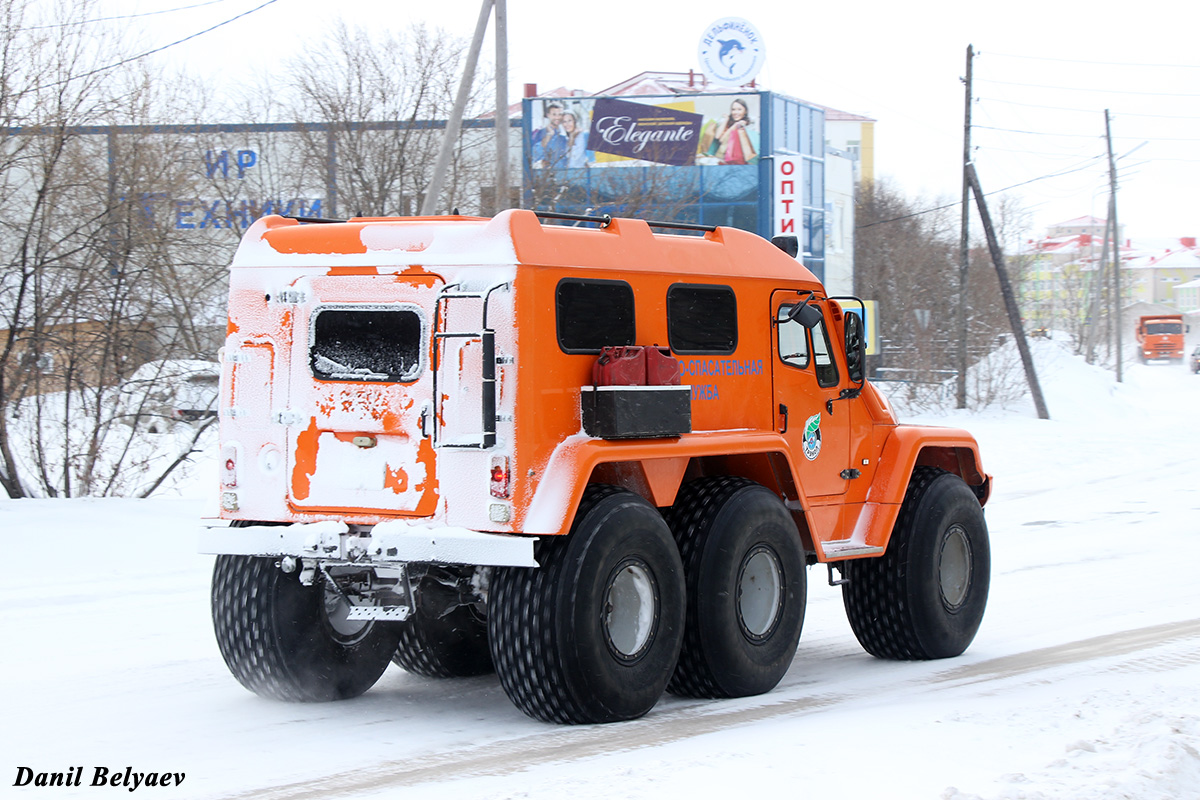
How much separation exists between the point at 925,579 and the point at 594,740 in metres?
3.22

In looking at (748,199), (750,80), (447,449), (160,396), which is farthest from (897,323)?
(447,449)

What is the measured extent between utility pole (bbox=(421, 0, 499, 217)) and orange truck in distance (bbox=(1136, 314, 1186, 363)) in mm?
64396

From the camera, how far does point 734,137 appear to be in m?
43.1

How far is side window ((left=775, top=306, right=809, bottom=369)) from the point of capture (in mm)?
8062

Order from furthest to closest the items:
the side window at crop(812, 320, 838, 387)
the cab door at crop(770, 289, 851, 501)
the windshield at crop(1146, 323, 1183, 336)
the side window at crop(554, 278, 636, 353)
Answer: the windshield at crop(1146, 323, 1183, 336) < the side window at crop(812, 320, 838, 387) < the cab door at crop(770, 289, 851, 501) < the side window at crop(554, 278, 636, 353)

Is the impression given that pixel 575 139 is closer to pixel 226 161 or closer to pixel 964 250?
pixel 964 250

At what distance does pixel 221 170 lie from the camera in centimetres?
2197

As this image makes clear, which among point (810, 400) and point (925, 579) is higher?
point (810, 400)

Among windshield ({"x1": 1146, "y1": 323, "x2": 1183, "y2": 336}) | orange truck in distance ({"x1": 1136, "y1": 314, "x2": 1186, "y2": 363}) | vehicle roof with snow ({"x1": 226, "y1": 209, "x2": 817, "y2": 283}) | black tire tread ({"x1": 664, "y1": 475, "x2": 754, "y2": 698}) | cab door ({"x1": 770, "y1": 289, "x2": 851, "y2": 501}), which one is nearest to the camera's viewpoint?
vehicle roof with snow ({"x1": 226, "y1": 209, "x2": 817, "y2": 283})

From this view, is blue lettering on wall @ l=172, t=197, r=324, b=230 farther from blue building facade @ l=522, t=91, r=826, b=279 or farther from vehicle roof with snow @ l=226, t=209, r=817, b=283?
blue building facade @ l=522, t=91, r=826, b=279

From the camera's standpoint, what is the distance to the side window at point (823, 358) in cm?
831

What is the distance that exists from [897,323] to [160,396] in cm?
3325

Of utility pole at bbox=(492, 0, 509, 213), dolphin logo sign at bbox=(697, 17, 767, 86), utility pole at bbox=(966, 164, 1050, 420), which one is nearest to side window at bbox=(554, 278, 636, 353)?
utility pole at bbox=(492, 0, 509, 213)

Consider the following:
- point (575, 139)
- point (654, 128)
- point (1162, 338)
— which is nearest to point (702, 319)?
point (575, 139)
